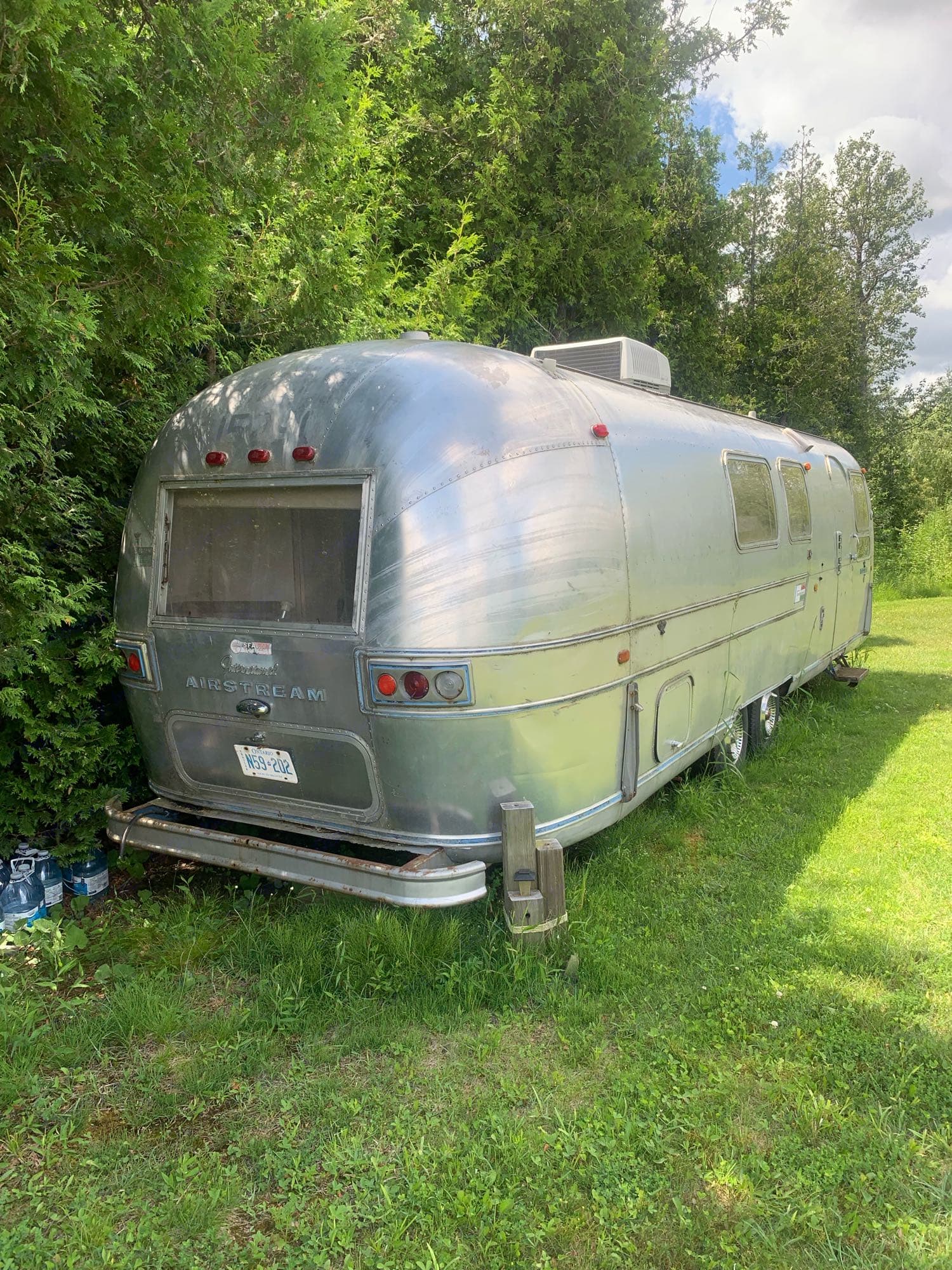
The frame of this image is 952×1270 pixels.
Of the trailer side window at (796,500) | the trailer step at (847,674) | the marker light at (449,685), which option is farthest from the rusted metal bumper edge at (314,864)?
the trailer step at (847,674)

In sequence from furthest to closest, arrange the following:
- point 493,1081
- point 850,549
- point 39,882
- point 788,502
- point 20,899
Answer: point 850,549 < point 788,502 < point 39,882 < point 20,899 < point 493,1081

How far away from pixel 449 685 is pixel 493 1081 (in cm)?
151

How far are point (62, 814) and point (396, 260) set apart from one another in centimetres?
752

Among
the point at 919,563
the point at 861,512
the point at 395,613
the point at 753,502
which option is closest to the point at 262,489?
the point at 395,613

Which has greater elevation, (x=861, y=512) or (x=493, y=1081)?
(x=861, y=512)

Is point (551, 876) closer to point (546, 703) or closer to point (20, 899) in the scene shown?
point (546, 703)

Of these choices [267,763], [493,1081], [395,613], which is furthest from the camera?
[267,763]

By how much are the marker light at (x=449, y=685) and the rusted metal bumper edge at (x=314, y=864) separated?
702 millimetres

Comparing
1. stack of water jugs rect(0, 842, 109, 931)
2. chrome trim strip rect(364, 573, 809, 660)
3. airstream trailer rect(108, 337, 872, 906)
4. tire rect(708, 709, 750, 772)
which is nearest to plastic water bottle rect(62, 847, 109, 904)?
stack of water jugs rect(0, 842, 109, 931)

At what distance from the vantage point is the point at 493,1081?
3297mm

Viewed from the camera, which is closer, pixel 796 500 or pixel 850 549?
pixel 796 500

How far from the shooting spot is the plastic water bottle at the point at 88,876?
4629mm

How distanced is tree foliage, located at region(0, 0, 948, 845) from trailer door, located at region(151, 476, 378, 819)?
53 cm

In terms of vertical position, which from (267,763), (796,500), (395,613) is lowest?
(267,763)
